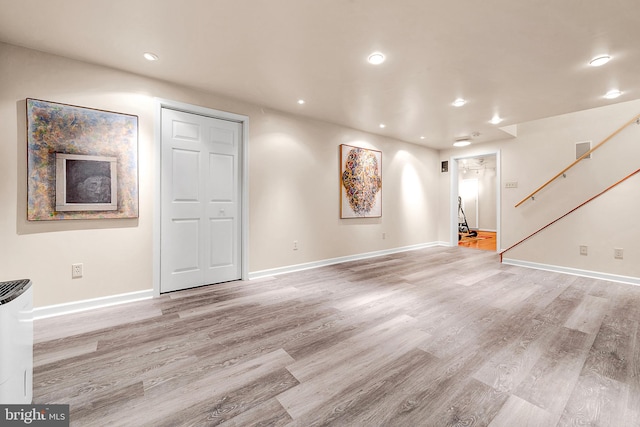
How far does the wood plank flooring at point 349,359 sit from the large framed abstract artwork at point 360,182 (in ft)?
6.64

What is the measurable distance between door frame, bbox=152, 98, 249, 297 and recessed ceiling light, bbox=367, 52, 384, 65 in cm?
187

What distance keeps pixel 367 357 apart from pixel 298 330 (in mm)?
660

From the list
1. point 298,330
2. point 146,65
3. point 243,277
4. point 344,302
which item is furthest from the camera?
point 243,277

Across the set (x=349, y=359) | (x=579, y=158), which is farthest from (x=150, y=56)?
(x=579, y=158)

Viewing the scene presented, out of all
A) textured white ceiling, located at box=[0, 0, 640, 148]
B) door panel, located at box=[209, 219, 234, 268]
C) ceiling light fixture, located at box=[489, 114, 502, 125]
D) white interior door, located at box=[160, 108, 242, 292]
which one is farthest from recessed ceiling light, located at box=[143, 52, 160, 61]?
ceiling light fixture, located at box=[489, 114, 502, 125]

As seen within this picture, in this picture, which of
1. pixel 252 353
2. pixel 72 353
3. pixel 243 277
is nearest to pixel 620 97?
pixel 252 353

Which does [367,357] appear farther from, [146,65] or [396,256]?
[396,256]

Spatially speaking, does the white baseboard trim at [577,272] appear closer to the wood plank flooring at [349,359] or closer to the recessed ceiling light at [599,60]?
the wood plank flooring at [349,359]

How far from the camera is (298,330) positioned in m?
2.29

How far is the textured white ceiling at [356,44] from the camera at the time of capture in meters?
1.94

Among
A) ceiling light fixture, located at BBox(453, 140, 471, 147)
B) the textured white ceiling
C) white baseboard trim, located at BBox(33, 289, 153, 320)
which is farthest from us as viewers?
ceiling light fixture, located at BBox(453, 140, 471, 147)

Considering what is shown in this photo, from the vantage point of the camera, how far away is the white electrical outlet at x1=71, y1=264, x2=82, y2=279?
2.63m

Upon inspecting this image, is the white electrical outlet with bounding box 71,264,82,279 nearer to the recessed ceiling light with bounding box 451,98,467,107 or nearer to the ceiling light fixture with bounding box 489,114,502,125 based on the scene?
the recessed ceiling light with bounding box 451,98,467,107

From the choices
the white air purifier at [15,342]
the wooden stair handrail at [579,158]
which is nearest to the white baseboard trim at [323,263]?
the wooden stair handrail at [579,158]
